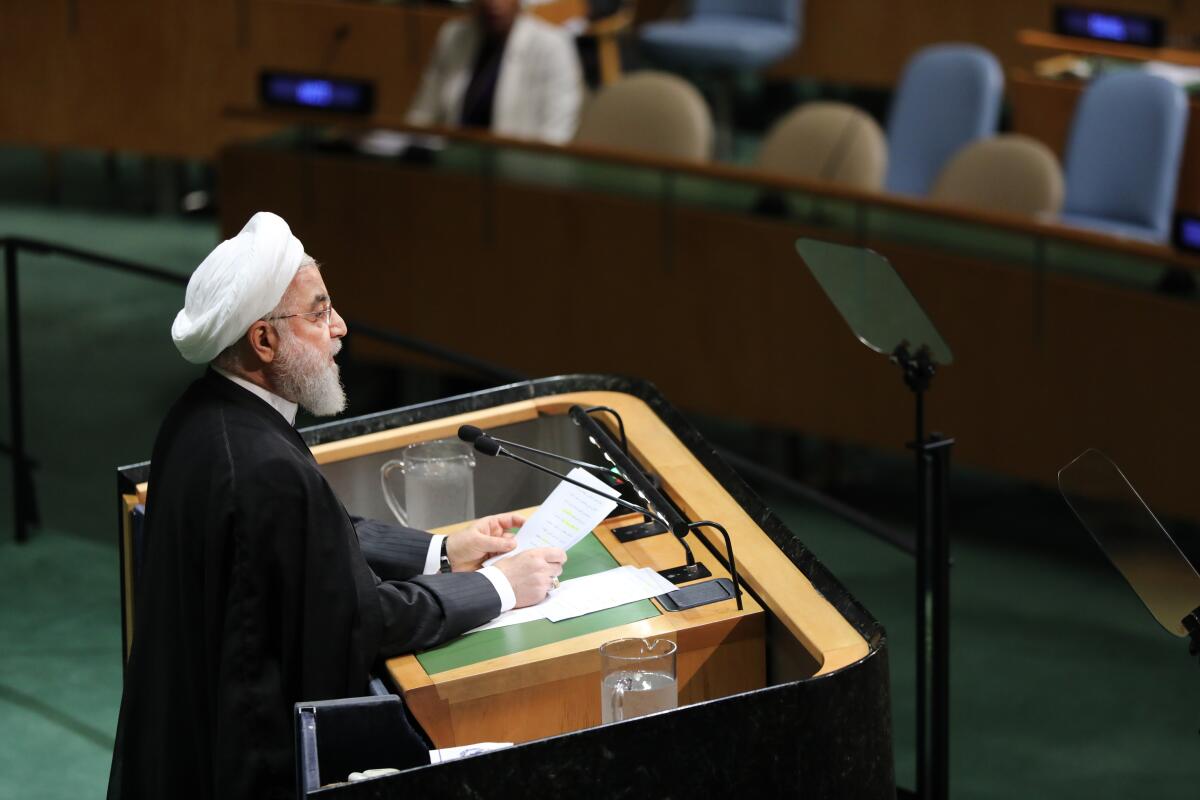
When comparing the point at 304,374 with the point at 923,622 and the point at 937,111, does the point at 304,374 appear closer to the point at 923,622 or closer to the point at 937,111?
the point at 923,622

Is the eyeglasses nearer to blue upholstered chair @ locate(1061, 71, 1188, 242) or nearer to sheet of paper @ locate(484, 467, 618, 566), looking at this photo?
sheet of paper @ locate(484, 467, 618, 566)

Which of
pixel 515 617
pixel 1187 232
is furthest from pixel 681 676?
pixel 1187 232

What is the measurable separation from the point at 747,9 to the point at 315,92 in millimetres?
3340

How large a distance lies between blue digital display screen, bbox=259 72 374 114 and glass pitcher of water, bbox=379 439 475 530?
3048 millimetres

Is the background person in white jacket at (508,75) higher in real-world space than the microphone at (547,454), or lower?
higher

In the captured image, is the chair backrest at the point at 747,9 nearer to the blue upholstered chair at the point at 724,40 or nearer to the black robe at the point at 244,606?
the blue upholstered chair at the point at 724,40

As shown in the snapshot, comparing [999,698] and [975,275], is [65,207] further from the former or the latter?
[999,698]

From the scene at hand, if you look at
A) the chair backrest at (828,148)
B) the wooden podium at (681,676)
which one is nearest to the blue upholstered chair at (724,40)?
the chair backrest at (828,148)

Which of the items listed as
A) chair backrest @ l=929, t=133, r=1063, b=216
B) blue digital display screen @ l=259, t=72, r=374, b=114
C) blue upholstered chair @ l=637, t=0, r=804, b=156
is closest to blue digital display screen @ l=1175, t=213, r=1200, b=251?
chair backrest @ l=929, t=133, r=1063, b=216

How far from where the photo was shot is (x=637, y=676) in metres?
2.44

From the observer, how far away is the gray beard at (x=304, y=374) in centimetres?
257

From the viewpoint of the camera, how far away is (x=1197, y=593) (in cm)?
240

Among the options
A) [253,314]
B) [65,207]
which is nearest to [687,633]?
[253,314]

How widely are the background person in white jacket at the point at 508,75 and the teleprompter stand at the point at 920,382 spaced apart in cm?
308
